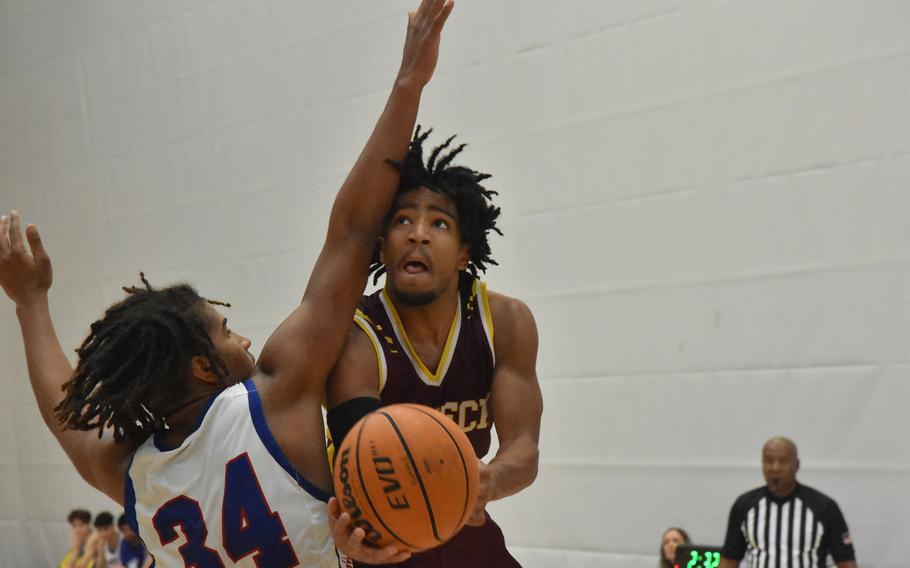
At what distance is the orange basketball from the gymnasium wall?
407cm

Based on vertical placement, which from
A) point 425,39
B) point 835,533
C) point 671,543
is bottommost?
point 671,543

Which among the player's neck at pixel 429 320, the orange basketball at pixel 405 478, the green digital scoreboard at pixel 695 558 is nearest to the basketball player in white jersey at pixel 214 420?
the orange basketball at pixel 405 478

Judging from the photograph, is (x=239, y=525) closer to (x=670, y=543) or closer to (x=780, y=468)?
(x=780, y=468)

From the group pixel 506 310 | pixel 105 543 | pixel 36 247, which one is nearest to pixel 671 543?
pixel 506 310

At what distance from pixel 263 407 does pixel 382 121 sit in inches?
31.7

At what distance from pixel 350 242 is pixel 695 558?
3.25 meters

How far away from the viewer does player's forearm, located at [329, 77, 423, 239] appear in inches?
106

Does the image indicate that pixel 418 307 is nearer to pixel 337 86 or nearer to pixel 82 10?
pixel 337 86

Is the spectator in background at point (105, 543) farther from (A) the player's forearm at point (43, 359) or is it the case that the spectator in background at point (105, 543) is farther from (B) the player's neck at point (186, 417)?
(B) the player's neck at point (186, 417)

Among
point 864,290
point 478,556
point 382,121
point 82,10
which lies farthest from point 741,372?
point 82,10

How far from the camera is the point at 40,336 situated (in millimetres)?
2816

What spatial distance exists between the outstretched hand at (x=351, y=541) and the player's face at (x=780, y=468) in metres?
3.92

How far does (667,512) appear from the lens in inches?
249

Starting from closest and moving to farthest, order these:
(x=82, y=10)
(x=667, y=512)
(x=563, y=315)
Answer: (x=667, y=512) < (x=563, y=315) < (x=82, y=10)
